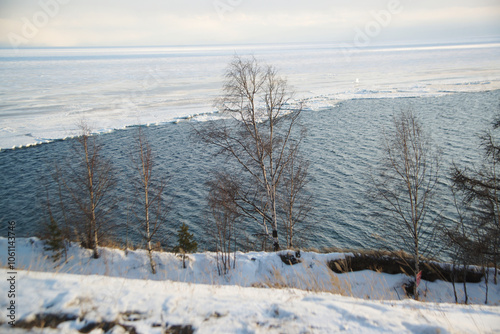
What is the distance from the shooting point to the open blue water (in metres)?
17.9

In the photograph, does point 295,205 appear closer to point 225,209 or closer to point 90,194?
point 225,209

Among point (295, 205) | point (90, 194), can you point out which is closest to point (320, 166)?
point (295, 205)

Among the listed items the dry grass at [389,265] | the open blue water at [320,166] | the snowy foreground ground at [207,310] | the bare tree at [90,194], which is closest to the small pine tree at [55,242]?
the bare tree at [90,194]

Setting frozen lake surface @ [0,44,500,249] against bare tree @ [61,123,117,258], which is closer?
bare tree @ [61,123,117,258]

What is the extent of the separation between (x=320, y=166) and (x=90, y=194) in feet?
55.2

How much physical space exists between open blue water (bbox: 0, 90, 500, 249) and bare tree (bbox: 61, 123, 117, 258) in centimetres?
113

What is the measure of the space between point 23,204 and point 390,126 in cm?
3225

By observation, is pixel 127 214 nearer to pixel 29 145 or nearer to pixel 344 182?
pixel 344 182

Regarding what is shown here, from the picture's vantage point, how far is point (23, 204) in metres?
19.3

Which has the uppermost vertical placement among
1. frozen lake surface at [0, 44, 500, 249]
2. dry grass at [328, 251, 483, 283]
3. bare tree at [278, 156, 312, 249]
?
frozen lake surface at [0, 44, 500, 249]

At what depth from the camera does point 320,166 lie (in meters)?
24.4

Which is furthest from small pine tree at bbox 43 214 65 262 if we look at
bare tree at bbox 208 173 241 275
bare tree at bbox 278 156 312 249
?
bare tree at bbox 278 156 312 249

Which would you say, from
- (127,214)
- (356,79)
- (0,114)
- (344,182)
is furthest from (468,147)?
(0,114)

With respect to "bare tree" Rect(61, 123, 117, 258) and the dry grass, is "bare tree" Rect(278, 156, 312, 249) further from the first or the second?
"bare tree" Rect(61, 123, 117, 258)
